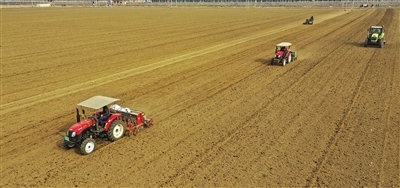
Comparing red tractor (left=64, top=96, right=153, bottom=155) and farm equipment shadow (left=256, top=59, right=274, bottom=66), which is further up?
farm equipment shadow (left=256, top=59, right=274, bottom=66)

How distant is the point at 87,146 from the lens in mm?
9055

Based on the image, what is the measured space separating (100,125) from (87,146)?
0.80 metres

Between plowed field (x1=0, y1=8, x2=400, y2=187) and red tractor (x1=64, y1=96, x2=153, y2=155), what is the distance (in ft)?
1.12

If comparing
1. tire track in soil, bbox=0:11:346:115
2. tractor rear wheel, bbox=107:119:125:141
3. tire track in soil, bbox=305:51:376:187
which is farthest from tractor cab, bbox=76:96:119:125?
tire track in soil, bbox=305:51:376:187

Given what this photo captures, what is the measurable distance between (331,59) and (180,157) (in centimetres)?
1584

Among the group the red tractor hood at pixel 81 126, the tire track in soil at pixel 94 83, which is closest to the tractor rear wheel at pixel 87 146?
the red tractor hood at pixel 81 126

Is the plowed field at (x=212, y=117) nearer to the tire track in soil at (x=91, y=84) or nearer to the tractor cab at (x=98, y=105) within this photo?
the tire track in soil at (x=91, y=84)

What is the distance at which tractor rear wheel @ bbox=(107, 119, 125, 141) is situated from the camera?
31.4 feet

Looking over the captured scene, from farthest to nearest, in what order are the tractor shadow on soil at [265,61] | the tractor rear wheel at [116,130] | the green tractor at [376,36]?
the green tractor at [376,36]
the tractor shadow on soil at [265,61]
the tractor rear wheel at [116,130]

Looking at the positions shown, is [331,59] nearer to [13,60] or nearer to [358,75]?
[358,75]

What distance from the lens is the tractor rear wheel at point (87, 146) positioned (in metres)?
8.95

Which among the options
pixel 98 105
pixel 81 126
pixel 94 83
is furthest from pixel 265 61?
pixel 81 126

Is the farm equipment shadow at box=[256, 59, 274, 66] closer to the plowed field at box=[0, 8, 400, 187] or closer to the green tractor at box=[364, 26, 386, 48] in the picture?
the plowed field at box=[0, 8, 400, 187]

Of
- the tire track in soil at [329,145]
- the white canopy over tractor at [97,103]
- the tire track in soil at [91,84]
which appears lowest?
the tire track in soil at [329,145]
